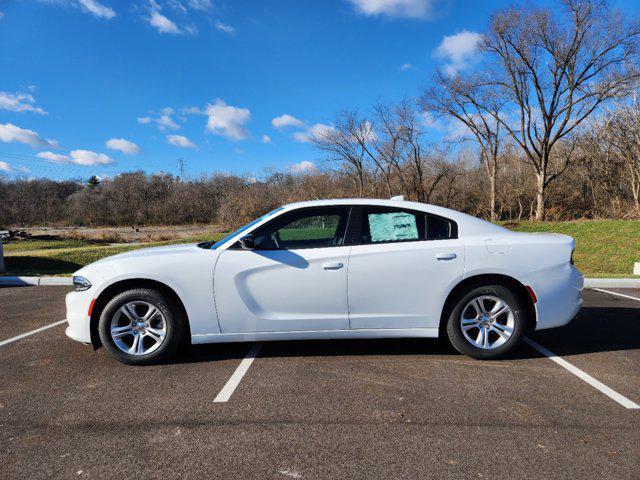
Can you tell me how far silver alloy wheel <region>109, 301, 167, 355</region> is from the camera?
12.3 feet

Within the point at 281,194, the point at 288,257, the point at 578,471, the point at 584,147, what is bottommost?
the point at 578,471

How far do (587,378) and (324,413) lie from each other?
238 centimetres

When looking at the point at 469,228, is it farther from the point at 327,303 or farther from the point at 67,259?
the point at 67,259

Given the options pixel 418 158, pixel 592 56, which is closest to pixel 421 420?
pixel 592 56

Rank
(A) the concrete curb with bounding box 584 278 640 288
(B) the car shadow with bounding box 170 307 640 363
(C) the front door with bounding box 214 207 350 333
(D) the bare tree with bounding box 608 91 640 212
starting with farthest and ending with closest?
(D) the bare tree with bounding box 608 91 640 212, (A) the concrete curb with bounding box 584 278 640 288, (B) the car shadow with bounding box 170 307 640 363, (C) the front door with bounding box 214 207 350 333

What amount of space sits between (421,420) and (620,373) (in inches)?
84.8

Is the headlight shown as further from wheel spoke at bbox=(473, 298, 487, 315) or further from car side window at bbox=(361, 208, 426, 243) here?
wheel spoke at bbox=(473, 298, 487, 315)

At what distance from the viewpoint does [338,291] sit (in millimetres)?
3725

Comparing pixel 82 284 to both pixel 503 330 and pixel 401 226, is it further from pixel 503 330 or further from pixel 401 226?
pixel 503 330

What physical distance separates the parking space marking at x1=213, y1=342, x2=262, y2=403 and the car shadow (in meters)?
0.07

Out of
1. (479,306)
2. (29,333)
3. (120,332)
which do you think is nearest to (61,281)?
(29,333)

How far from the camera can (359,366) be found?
3.78 meters

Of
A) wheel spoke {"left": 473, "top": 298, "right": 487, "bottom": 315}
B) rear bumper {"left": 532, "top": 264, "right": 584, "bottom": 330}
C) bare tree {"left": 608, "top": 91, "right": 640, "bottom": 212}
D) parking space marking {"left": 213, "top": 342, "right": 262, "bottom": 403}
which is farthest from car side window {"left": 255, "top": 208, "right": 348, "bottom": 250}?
bare tree {"left": 608, "top": 91, "right": 640, "bottom": 212}

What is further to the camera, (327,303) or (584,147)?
(584,147)
